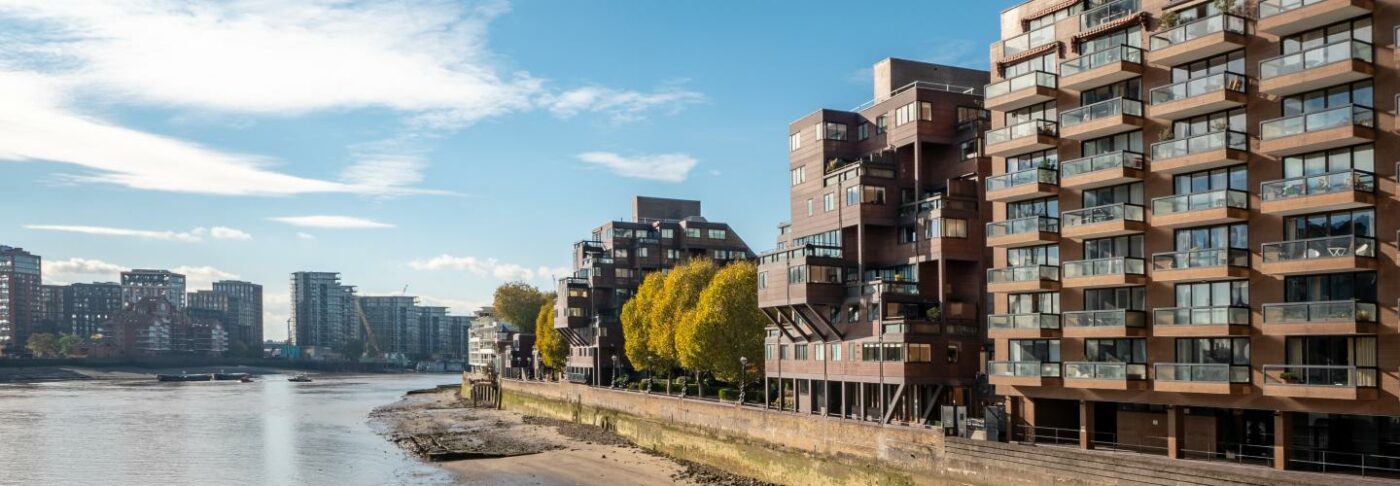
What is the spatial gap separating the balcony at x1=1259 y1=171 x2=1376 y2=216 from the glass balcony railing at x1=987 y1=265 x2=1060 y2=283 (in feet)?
41.1

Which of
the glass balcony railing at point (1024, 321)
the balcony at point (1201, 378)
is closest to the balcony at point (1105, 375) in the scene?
the balcony at point (1201, 378)

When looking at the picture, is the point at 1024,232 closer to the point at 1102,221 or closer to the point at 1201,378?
the point at 1102,221

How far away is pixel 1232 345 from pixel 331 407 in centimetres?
16717

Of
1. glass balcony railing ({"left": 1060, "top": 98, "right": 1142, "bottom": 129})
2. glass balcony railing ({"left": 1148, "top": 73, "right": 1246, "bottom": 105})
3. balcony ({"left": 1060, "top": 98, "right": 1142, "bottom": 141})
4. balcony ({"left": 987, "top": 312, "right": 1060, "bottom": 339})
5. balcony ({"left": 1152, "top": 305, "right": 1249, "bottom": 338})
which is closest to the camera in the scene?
balcony ({"left": 1152, "top": 305, "right": 1249, "bottom": 338})

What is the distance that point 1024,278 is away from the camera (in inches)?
2379

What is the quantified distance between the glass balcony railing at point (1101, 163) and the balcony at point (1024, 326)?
789 centimetres

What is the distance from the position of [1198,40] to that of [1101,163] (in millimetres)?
7800

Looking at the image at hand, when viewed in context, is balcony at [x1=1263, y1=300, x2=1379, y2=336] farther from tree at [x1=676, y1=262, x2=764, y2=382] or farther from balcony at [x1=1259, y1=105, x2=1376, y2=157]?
tree at [x1=676, y1=262, x2=764, y2=382]

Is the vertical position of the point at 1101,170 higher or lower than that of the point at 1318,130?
lower

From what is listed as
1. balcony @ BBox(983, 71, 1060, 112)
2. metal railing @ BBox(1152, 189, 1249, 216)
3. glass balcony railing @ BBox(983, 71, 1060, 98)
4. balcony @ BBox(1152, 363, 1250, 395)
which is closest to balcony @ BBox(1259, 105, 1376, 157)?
metal railing @ BBox(1152, 189, 1249, 216)

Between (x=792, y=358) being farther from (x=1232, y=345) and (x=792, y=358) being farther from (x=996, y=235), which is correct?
(x=1232, y=345)

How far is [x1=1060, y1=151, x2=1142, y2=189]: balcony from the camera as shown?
54594mm

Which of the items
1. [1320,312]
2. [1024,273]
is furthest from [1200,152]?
[1024,273]

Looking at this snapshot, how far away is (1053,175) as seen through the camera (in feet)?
196
